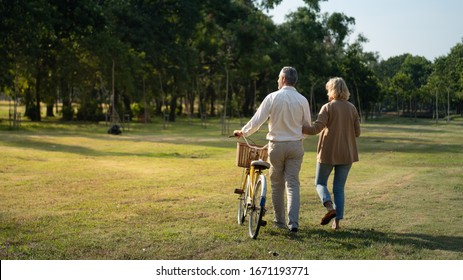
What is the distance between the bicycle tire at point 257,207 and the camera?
22.8ft

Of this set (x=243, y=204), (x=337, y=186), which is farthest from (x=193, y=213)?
(x=337, y=186)

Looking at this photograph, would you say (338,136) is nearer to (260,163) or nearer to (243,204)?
(260,163)

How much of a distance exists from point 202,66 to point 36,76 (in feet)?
57.6

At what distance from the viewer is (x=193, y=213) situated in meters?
8.88

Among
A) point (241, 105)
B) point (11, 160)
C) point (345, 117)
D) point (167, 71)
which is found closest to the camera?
point (345, 117)

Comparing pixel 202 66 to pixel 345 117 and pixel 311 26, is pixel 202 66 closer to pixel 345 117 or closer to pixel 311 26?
pixel 311 26

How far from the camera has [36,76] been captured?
40.4m

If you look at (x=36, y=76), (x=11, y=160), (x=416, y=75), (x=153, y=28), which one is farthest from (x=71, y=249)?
(x=416, y=75)

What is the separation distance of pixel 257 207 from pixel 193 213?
1.87m

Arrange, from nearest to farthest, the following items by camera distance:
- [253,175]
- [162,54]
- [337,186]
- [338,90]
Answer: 1. [253,175]
2. [338,90]
3. [337,186]
4. [162,54]

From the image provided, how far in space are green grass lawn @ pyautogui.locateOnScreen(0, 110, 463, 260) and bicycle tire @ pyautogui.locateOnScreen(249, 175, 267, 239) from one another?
14 cm

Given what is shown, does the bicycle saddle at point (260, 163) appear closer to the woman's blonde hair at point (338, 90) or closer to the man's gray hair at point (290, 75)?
the man's gray hair at point (290, 75)

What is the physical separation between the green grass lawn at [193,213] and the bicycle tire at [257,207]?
14 centimetres

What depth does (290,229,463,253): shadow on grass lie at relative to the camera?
684 cm
